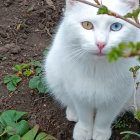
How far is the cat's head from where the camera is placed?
1.26m

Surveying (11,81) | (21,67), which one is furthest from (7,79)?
(21,67)

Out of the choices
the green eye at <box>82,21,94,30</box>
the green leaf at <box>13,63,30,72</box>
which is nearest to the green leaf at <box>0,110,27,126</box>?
the green leaf at <box>13,63,30,72</box>

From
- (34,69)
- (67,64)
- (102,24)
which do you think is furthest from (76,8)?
(34,69)

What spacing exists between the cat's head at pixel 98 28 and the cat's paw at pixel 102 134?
714mm

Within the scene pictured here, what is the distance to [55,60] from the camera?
1.78 metres

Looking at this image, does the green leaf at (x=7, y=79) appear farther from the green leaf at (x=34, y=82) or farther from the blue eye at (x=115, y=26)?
the blue eye at (x=115, y=26)

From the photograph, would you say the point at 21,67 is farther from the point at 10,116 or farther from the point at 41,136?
the point at 41,136

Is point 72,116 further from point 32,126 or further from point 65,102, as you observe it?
point 32,126

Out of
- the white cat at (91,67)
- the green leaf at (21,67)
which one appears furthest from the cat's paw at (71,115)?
the green leaf at (21,67)

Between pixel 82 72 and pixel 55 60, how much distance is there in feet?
0.86

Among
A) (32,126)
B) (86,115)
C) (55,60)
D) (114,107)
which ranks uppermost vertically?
(55,60)

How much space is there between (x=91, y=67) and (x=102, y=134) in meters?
0.55

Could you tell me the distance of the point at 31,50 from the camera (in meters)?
2.39

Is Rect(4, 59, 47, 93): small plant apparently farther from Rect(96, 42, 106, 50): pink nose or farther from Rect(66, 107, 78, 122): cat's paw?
Rect(96, 42, 106, 50): pink nose
